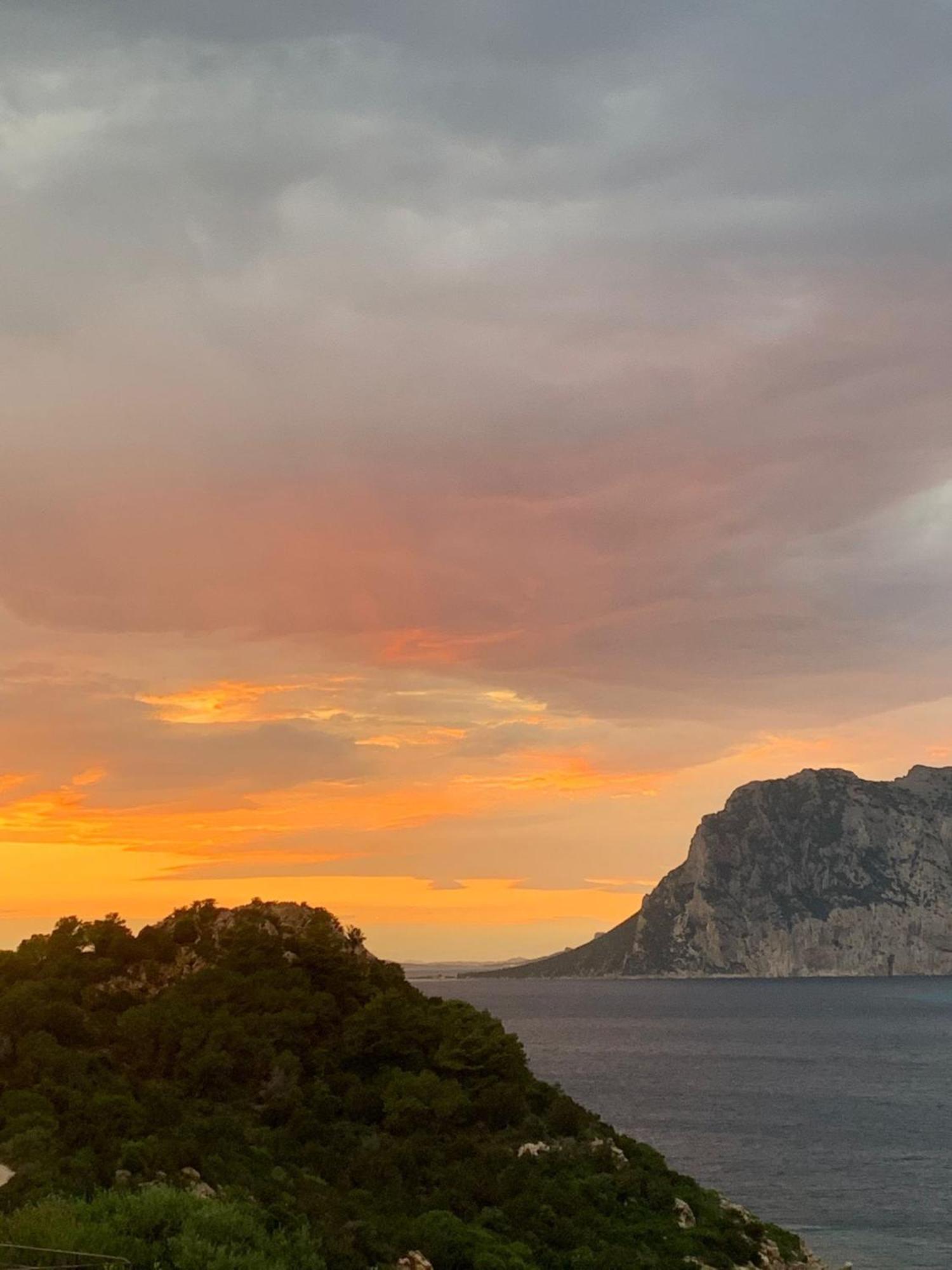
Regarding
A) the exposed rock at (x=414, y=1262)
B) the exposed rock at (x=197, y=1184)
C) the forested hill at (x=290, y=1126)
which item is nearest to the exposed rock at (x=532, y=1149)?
the forested hill at (x=290, y=1126)

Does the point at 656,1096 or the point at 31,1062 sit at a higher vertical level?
the point at 31,1062

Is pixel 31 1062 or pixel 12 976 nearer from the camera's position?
pixel 31 1062

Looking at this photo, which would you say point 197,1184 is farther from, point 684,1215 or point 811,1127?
point 811,1127

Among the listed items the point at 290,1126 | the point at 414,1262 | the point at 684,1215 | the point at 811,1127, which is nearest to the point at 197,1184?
the point at 414,1262

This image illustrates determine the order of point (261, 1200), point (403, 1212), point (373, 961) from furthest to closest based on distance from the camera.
Answer: point (373, 961) < point (403, 1212) < point (261, 1200)

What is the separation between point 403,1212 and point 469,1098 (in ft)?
35.5

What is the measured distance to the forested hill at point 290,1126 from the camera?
114 feet

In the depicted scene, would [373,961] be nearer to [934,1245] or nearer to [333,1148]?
[333,1148]

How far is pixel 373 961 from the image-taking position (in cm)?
5900

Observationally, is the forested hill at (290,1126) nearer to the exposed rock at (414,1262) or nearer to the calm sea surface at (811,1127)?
the exposed rock at (414,1262)

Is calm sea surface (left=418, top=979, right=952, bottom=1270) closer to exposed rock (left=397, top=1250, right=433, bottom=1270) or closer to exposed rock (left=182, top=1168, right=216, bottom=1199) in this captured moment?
exposed rock (left=397, top=1250, right=433, bottom=1270)

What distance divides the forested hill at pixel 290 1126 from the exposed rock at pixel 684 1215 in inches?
2.9

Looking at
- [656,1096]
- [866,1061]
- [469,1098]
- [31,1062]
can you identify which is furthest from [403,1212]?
[866,1061]

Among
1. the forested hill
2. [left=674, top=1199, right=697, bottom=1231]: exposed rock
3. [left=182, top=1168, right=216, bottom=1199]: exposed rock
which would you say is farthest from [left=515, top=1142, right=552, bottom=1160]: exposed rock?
[left=182, top=1168, right=216, bottom=1199]: exposed rock
